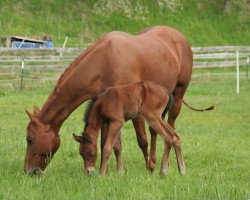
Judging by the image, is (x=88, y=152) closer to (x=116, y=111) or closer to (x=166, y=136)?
(x=116, y=111)

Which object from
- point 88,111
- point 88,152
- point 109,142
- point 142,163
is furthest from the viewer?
point 142,163

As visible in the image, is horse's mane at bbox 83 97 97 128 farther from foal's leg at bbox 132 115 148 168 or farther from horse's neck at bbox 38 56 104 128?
foal's leg at bbox 132 115 148 168

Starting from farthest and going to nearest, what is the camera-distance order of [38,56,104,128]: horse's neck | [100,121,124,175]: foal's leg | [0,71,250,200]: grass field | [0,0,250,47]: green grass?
[0,0,250,47]: green grass < [38,56,104,128]: horse's neck < [100,121,124,175]: foal's leg < [0,71,250,200]: grass field

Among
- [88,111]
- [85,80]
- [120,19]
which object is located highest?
[85,80]

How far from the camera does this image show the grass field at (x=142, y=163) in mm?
4828

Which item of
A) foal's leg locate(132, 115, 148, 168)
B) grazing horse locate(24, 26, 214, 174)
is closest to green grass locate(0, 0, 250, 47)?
foal's leg locate(132, 115, 148, 168)

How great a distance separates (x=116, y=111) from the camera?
6816 mm

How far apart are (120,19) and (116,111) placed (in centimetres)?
3104

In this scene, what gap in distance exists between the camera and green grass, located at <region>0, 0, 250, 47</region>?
33219 mm

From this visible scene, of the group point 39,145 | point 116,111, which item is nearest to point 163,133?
point 116,111

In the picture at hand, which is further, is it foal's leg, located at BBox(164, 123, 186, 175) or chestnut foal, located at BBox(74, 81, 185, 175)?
foal's leg, located at BBox(164, 123, 186, 175)

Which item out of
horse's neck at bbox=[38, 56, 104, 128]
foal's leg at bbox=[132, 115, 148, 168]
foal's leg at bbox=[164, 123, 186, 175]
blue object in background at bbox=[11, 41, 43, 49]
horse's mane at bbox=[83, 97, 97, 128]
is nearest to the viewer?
horse's mane at bbox=[83, 97, 97, 128]

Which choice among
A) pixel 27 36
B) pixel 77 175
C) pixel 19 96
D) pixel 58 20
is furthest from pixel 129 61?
pixel 58 20

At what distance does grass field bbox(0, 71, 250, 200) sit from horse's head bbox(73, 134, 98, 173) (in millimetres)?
186
